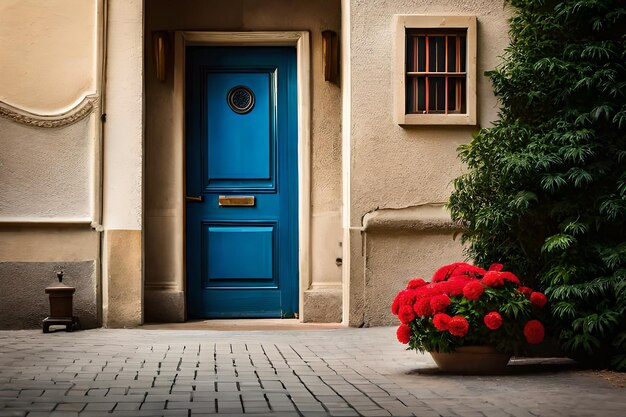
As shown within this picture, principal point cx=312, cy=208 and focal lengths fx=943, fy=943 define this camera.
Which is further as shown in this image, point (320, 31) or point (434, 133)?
point (320, 31)

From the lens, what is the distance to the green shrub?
6672 mm

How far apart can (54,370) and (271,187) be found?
440 cm

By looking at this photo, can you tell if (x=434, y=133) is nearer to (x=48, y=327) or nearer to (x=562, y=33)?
(x=562, y=33)

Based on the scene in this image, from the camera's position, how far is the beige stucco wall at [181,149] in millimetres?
10320

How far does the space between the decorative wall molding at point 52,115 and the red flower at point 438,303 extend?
15.9ft

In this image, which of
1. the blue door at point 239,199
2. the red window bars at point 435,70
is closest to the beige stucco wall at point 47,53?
the blue door at point 239,199

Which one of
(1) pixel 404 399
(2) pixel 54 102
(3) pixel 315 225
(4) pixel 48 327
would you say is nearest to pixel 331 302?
(3) pixel 315 225

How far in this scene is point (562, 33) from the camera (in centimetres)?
828

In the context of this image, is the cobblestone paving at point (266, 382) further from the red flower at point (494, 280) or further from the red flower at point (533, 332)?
the red flower at point (494, 280)

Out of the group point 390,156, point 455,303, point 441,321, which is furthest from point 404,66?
point 441,321

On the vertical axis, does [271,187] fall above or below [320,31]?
below

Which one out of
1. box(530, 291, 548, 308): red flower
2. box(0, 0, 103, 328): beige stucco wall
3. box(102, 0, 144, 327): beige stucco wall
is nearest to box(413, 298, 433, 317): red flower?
box(530, 291, 548, 308): red flower

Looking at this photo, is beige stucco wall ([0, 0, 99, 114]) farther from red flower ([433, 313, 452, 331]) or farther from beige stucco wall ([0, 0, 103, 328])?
red flower ([433, 313, 452, 331])

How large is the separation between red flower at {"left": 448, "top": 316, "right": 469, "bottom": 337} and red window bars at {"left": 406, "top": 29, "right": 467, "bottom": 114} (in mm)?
3804
